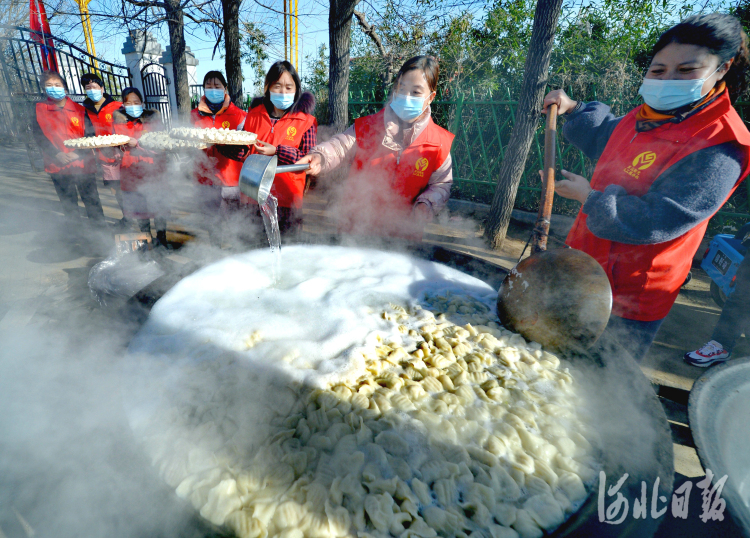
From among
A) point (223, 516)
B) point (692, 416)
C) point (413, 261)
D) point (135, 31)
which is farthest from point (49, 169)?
point (692, 416)

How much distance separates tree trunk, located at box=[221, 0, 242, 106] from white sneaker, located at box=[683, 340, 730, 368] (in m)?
8.22

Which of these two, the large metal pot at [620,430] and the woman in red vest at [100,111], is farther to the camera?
the woman in red vest at [100,111]

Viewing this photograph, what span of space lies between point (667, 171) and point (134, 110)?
5.93 m

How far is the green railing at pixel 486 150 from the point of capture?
686cm

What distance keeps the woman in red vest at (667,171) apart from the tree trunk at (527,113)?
3.47 m

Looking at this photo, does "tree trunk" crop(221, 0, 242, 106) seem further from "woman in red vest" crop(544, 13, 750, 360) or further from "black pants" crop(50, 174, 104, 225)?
"woman in red vest" crop(544, 13, 750, 360)

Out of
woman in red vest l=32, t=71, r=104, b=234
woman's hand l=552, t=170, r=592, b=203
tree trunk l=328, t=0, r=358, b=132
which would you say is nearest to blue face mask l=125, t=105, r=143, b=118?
woman in red vest l=32, t=71, r=104, b=234

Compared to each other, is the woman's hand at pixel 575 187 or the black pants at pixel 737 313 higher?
the woman's hand at pixel 575 187

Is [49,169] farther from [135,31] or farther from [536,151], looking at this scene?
[536,151]

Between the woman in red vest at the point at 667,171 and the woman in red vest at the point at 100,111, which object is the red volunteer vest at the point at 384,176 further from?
the woman in red vest at the point at 100,111

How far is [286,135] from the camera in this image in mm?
3600

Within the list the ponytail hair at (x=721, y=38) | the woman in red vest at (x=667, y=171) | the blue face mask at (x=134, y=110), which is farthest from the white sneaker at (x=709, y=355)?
the blue face mask at (x=134, y=110)

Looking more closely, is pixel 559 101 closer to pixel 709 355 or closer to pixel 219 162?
pixel 709 355

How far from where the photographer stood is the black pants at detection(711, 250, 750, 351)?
3195mm
